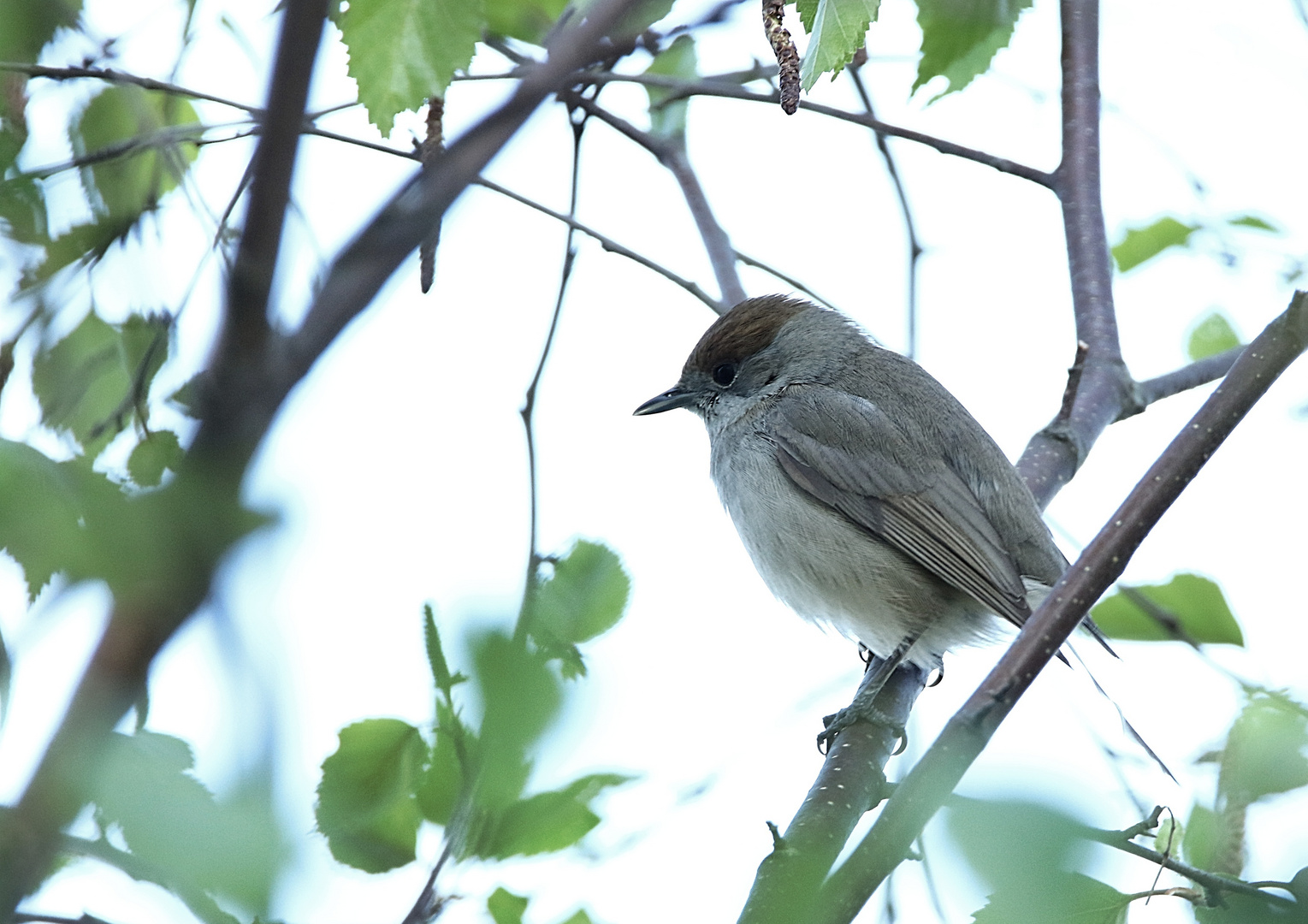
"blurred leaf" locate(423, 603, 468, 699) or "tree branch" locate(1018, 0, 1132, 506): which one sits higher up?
"tree branch" locate(1018, 0, 1132, 506)

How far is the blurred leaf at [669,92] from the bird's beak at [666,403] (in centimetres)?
108

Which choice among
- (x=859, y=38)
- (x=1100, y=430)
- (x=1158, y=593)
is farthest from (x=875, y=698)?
(x=859, y=38)

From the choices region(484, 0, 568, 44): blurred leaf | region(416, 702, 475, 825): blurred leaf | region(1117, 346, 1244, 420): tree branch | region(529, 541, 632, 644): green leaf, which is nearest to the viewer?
region(416, 702, 475, 825): blurred leaf

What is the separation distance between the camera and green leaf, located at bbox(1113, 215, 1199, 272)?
14.8ft

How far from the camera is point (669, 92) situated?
4211 mm

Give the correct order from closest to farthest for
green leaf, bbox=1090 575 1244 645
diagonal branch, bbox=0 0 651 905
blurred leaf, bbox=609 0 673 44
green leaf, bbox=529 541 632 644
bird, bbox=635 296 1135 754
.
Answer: diagonal branch, bbox=0 0 651 905
blurred leaf, bbox=609 0 673 44
green leaf, bbox=529 541 632 644
green leaf, bbox=1090 575 1244 645
bird, bbox=635 296 1135 754

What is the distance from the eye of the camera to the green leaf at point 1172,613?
3.05 metres

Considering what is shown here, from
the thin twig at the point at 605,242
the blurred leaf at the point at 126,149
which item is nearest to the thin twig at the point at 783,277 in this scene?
the thin twig at the point at 605,242

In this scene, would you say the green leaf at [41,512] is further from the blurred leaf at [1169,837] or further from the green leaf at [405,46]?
the blurred leaf at [1169,837]

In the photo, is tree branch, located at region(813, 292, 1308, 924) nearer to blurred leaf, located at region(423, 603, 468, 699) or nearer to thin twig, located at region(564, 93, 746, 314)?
blurred leaf, located at region(423, 603, 468, 699)

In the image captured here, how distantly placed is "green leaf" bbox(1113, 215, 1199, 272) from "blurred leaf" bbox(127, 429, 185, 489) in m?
3.86

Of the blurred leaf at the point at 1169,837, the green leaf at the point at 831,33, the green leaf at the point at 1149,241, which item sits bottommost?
the blurred leaf at the point at 1169,837

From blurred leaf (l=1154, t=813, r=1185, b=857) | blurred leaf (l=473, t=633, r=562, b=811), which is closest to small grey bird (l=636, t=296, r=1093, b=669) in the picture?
blurred leaf (l=1154, t=813, r=1185, b=857)

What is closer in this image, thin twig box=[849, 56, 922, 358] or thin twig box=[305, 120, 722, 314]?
thin twig box=[305, 120, 722, 314]
